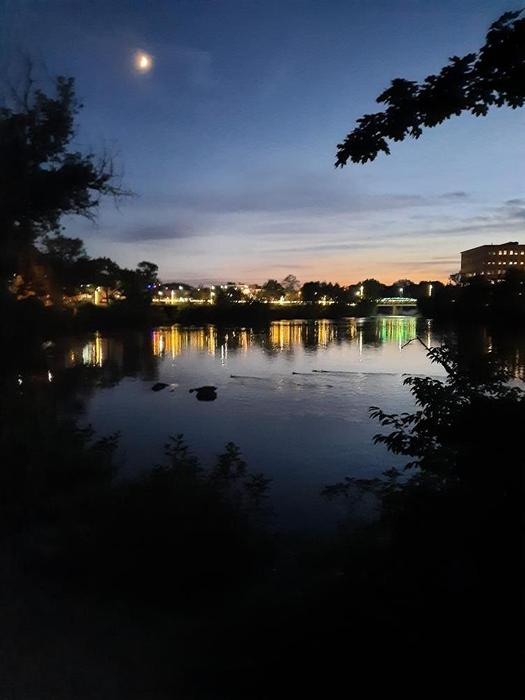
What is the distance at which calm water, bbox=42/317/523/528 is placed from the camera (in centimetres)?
1116

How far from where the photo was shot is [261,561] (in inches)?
247

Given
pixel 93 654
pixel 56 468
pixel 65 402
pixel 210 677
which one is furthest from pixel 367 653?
pixel 65 402

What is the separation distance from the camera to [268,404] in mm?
19000

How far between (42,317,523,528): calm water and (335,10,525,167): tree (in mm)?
5878

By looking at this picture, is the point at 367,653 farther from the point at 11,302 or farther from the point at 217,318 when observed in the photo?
the point at 217,318

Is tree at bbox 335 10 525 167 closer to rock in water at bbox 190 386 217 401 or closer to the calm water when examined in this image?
the calm water

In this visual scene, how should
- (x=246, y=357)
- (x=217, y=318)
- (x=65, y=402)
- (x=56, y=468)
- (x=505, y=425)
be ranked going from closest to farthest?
1. (x=505, y=425)
2. (x=56, y=468)
3. (x=65, y=402)
4. (x=246, y=357)
5. (x=217, y=318)

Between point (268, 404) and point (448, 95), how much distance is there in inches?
620

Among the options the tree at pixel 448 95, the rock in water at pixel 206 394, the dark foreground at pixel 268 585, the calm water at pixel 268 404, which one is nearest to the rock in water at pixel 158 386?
the calm water at pixel 268 404

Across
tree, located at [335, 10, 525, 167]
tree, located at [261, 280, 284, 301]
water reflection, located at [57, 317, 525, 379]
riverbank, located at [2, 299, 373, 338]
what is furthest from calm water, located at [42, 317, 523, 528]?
tree, located at [261, 280, 284, 301]

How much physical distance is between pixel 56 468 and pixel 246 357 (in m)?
26.3

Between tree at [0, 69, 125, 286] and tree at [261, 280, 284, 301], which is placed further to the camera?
tree at [261, 280, 284, 301]

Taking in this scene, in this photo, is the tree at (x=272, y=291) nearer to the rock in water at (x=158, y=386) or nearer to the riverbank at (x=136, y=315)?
the riverbank at (x=136, y=315)

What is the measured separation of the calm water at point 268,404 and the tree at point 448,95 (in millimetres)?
5878
